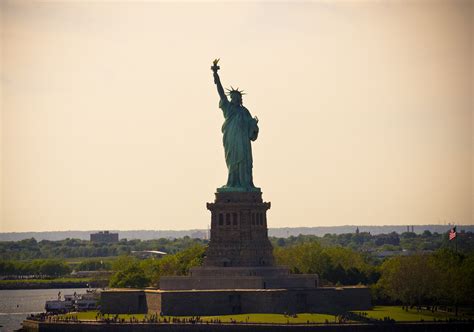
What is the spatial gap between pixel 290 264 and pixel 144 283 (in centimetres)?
1298

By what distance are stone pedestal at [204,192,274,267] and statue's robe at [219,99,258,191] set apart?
1581 mm

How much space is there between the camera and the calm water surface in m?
129

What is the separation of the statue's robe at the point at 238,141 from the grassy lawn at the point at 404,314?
13497mm

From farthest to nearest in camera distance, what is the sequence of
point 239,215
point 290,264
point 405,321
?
1. point 290,264
2. point 239,215
3. point 405,321

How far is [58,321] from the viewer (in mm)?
110750

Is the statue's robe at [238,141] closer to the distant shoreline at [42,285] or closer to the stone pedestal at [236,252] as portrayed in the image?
the stone pedestal at [236,252]

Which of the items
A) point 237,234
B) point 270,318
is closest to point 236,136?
point 237,234

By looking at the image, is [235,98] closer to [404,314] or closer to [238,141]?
[238,141]

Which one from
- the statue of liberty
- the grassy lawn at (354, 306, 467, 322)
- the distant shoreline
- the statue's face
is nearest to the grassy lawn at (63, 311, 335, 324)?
the grassy lawn at (354, 306, 467, 322)

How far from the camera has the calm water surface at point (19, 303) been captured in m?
129

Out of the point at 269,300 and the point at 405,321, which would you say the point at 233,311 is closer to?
the point at 269,300

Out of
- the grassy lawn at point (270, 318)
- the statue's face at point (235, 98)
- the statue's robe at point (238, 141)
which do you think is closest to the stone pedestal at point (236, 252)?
the statue's robe at point (238, 141)

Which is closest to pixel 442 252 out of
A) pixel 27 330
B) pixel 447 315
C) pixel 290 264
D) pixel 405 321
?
pixel 290 264

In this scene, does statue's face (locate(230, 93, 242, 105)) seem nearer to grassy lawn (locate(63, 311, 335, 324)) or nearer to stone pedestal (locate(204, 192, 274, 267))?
stone pedestal (locate(204, 192, 274, 267))
